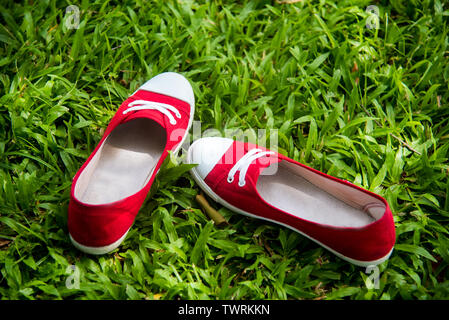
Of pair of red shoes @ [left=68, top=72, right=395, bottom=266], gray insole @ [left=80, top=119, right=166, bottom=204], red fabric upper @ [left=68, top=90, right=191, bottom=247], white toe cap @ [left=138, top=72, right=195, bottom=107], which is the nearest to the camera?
red fabric upper @ [left=68, top=90, right=191, bottom=247]

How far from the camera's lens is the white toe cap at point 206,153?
5.52 ft

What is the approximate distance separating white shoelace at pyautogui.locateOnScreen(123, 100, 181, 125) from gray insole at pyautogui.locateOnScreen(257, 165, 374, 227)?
48 cm

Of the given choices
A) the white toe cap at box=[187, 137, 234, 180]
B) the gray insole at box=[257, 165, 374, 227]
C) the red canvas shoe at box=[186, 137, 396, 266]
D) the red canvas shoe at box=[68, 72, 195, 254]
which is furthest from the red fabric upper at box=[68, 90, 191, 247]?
the gray insole at box=[257, 165, 374, 227]

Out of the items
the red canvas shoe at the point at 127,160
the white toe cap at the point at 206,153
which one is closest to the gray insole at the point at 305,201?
the white toe cap at the point at 206,153

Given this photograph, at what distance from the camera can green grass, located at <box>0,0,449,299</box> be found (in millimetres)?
1520

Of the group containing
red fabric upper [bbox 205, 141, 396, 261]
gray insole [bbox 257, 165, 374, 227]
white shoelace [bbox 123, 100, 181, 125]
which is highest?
white shoelace [bbox 123, 100, 181, 125]

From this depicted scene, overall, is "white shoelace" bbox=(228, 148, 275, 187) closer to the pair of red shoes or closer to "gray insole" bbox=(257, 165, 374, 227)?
the pair of red shoes

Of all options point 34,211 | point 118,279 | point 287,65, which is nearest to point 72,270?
point 118,279

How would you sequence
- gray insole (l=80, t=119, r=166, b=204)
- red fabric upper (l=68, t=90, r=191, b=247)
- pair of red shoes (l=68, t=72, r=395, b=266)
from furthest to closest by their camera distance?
1. gray insole (l=80, t=119, r=166, b=204)
2. pair of red shoes (l=68, t=72, r=395, b=266)
3. red fabric upper (l=68, t=90, r=191, b=247)

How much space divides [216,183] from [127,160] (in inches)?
16.4

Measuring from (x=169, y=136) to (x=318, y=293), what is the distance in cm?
89
